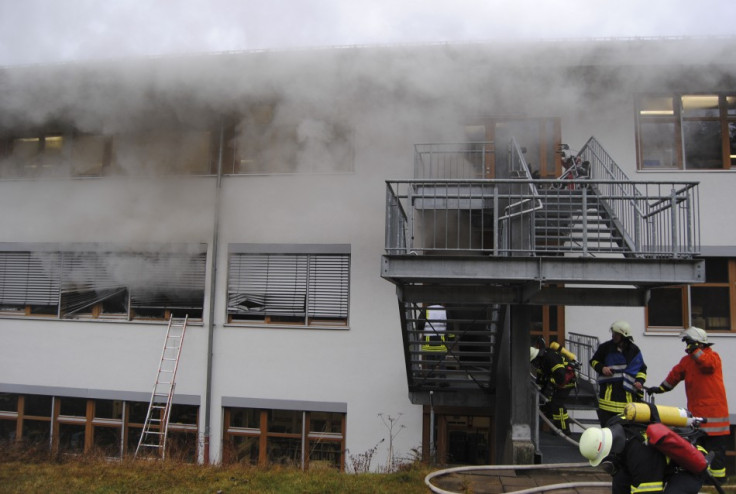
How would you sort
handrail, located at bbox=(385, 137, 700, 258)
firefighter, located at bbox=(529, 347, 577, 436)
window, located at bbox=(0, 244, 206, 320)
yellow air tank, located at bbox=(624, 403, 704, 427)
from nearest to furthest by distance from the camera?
1. yellow air tank, located at bbox=(624, 403, 704, 427)
2. handrail, located at bbox=(385, 137, 700, 258)
3. firefighter, located at bbox=(529, 347, 577, 436)
4. window, located at bbox=(0, 244, 206, 320)

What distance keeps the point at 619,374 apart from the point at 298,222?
5647 millimetres

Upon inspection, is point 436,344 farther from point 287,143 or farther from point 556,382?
point 287,143

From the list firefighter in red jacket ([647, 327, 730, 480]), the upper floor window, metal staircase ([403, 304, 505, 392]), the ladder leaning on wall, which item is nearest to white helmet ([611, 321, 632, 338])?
firefighter in red jacket ([647, 327, 730, 480])

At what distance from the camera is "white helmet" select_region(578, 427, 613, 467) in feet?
12.0

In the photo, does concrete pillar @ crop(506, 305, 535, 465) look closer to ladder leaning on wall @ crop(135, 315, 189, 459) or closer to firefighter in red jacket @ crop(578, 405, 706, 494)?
firefighter in red jacket @ crop(578, 405, 706, 494)

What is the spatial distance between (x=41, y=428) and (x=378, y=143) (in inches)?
325

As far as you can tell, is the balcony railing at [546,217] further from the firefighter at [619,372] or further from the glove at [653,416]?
the glove at [653,416]

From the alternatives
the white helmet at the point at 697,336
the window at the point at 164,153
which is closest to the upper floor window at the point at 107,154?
the window at the point at 164,153

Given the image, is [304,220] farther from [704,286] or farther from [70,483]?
[704,286]

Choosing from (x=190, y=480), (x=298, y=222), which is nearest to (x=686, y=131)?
(x=298, y=222)

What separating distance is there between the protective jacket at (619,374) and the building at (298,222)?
58.4 inches

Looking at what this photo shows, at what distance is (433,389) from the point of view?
792 centimetres

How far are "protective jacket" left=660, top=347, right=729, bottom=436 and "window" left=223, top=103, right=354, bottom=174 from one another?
235 inches

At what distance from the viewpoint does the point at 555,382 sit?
7301mm
